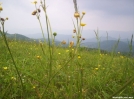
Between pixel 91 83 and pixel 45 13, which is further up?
pixel 45 13

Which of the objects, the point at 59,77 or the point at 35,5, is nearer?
the point at 35,5

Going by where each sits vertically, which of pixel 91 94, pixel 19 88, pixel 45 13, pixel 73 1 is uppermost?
pixel 73 1

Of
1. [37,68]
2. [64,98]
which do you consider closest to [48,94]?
[64,98]

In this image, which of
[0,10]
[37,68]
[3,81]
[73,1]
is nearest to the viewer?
[0,10]

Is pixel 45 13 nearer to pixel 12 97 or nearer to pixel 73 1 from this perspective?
pixel 73 1

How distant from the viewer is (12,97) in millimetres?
1249

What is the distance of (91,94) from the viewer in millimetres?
1490

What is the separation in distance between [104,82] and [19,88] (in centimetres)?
101

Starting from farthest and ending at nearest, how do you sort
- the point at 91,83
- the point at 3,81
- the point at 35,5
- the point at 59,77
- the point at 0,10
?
the point at 59,77 < the point at 91,83 < the point at 3,81 < the point at 35,5 < the point at 0,10

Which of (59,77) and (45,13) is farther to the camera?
(59,77)

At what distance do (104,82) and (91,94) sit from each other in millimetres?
321

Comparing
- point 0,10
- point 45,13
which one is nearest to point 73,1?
point 45,13

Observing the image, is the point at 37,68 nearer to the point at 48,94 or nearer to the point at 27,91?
the point at 27,91

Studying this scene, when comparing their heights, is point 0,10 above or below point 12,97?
above
